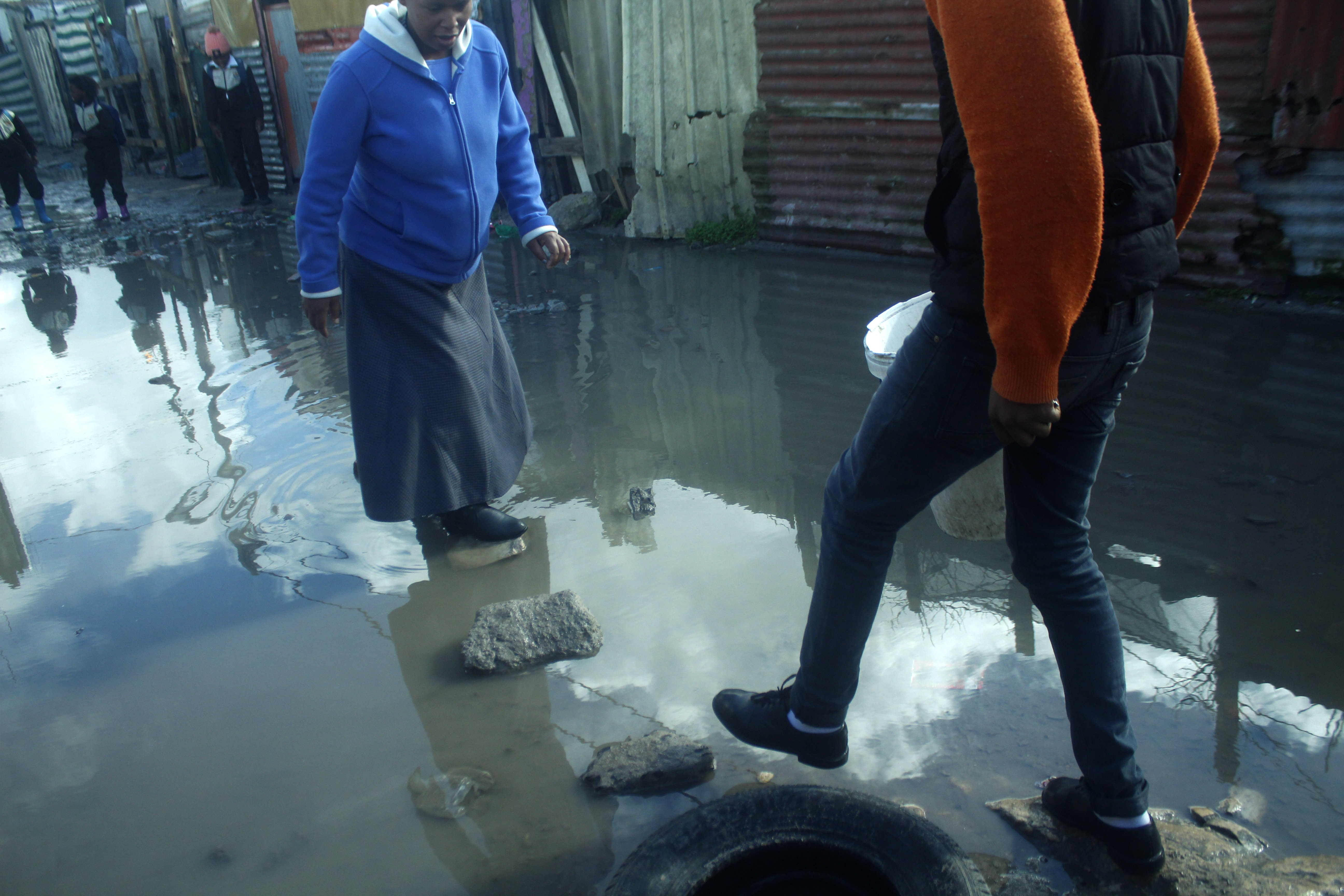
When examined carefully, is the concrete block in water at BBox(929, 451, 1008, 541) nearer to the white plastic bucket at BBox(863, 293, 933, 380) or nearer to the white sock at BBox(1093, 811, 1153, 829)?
the white plastic bucket at BBox(863, 293, 933, 380)

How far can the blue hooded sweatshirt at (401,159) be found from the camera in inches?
103

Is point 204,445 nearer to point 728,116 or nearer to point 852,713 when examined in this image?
point 852,713

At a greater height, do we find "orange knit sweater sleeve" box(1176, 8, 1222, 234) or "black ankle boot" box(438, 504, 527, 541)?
"orange knit sweater sleeve" box(1176, 8, 1222, 234)

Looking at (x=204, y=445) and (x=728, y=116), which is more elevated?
(x=728, y=116)

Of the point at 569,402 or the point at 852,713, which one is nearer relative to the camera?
the point at 852,713

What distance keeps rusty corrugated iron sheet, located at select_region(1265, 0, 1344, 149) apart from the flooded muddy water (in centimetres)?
94

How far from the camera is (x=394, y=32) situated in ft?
8.54

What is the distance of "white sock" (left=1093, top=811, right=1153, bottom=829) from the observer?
5.51 ft

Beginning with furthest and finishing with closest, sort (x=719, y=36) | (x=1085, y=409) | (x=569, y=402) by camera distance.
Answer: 1. (x=719, y=36)
2. (x=569, y=402)
3. (x=1085, y=409)

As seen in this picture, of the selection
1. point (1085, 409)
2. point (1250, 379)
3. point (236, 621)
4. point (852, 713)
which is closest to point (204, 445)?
point (236, 621)

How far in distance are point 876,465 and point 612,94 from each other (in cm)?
751

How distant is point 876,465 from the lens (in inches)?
63.9

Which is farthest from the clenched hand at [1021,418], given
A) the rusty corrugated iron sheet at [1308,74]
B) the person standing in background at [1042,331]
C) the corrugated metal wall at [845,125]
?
the corrugated metal wall at [845,125]

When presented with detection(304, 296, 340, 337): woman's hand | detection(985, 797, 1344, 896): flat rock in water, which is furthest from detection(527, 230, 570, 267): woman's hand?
detection(985, 797, 1344, 896): flat rock in water
